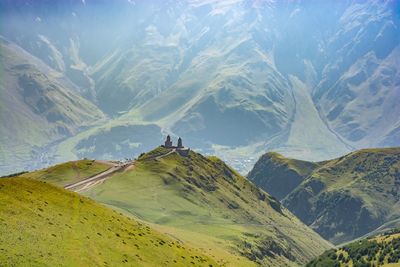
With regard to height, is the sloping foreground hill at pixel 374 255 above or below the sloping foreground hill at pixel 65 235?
below

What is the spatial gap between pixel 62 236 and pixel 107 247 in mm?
9367

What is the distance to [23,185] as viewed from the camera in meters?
107

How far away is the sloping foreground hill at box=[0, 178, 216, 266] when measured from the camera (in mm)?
81000

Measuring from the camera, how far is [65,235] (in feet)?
304

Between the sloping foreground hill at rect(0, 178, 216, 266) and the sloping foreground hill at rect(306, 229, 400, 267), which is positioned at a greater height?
the sloping foreground hill at rect(0, 178, 216, 266)

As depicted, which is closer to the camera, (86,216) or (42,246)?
(42,246)

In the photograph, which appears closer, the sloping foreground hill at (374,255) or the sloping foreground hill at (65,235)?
the sloping foreground hill at (65,235)

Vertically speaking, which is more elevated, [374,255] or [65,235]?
[65,235]

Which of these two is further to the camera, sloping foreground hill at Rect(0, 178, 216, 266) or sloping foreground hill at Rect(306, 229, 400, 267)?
sloping foreground hill at Rect(306, 229, 400, 267)

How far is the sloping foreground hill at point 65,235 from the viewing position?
81.0m

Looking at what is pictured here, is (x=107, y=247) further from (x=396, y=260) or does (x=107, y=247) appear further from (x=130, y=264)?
(x=396, y=260)

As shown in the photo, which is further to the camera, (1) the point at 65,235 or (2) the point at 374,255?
(2) the point at 374,255

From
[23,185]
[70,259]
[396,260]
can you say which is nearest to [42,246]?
[70,259]

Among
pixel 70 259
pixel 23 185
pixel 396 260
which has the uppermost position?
pixel 23 185
